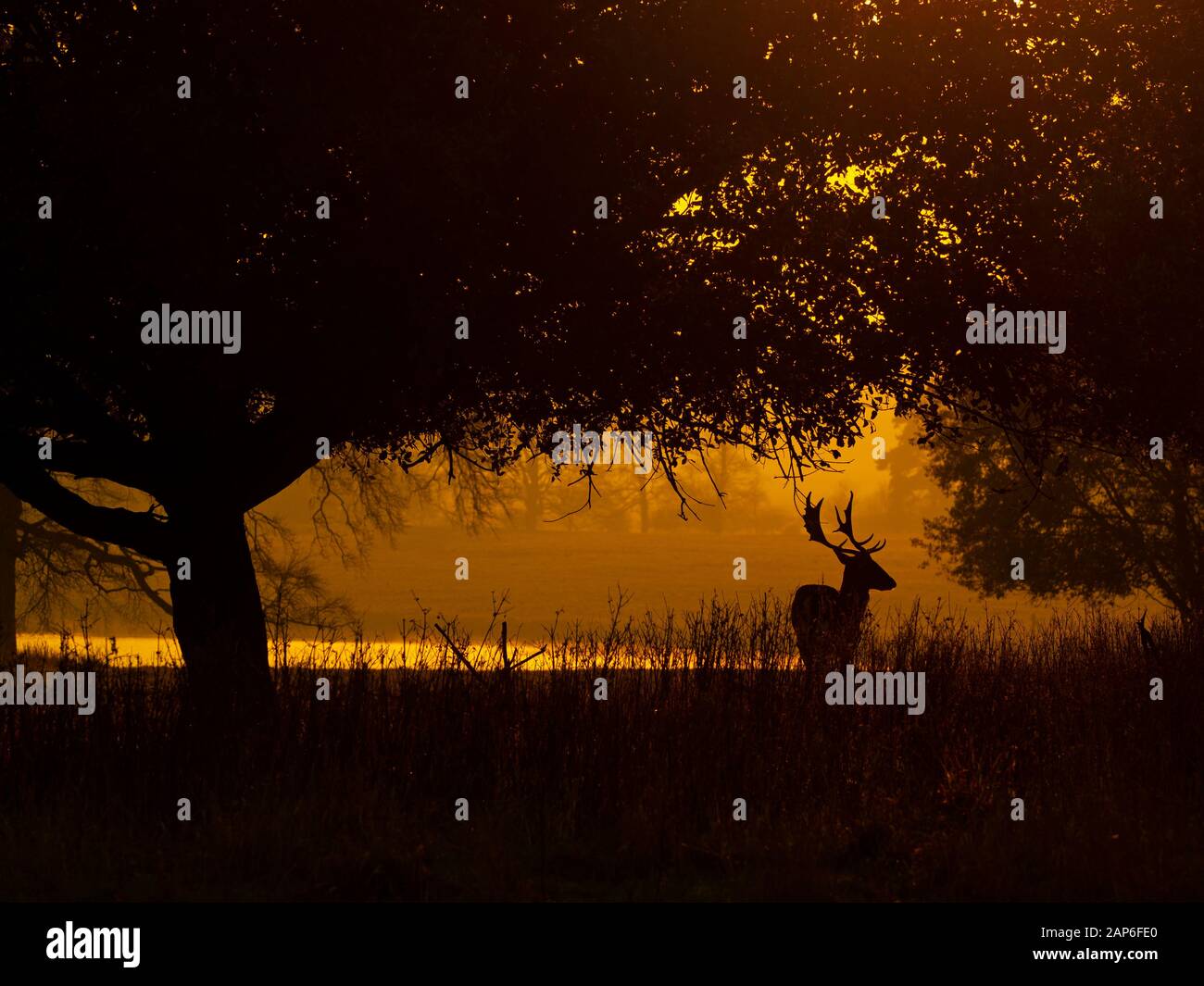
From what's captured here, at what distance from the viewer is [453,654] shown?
41.1 feet

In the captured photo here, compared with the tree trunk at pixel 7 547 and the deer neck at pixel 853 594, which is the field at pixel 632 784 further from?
the tree trunk at pixel 7 547

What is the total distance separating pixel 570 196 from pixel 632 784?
5.35 m

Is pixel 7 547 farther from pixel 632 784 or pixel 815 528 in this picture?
pixel 632 784

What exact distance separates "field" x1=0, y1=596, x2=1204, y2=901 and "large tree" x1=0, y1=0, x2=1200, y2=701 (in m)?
1.23

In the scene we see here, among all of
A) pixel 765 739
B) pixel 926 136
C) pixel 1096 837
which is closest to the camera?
pixel 1096 837

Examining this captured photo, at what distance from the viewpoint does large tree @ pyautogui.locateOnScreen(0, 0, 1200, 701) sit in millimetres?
11859

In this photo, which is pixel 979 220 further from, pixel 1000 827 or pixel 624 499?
pixel 624 499

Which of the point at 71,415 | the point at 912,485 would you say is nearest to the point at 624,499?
the point at 912,485

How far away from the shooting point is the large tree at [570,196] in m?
11.9

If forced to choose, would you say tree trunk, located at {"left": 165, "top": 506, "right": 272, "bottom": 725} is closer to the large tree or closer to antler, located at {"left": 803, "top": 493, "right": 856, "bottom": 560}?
the large tree

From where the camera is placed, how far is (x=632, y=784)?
11.1 m

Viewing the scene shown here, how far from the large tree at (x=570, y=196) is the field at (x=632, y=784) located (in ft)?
4.04

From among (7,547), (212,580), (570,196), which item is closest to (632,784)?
(570,196)

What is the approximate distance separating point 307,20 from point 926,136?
6.00 meters
